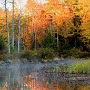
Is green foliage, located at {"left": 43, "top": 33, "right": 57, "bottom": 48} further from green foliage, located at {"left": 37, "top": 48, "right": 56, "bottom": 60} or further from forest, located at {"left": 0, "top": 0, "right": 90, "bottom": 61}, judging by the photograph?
green foliage, located at {"left": 37, "top": 48, "right": 56, "bottom": 60}

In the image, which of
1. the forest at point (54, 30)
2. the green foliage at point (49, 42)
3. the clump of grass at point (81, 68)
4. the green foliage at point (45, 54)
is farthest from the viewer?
the green foliage at point (49, 42)

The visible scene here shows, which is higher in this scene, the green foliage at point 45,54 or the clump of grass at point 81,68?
the clump of grass at point 81,68

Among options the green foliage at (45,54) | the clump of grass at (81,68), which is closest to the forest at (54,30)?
the green foliage at (45,54)

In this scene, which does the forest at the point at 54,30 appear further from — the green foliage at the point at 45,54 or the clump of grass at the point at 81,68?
the clump of grass at the point at 81,68

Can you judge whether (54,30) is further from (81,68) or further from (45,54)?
(81,68)

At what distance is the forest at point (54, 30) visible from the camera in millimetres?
44219

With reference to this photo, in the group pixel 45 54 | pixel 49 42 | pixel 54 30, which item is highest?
pixel 54 30

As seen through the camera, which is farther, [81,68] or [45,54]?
[45,54]

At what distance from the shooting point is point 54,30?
165 feet

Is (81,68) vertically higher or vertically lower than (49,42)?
higher

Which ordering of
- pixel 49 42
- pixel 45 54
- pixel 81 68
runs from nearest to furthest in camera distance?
pixel 81 68
pixel 45 54
pixel 49 42

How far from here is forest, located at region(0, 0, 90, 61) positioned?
44.2 m

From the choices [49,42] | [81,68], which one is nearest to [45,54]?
[49,42]

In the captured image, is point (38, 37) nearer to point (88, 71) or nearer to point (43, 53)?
→ point (43, 53)
